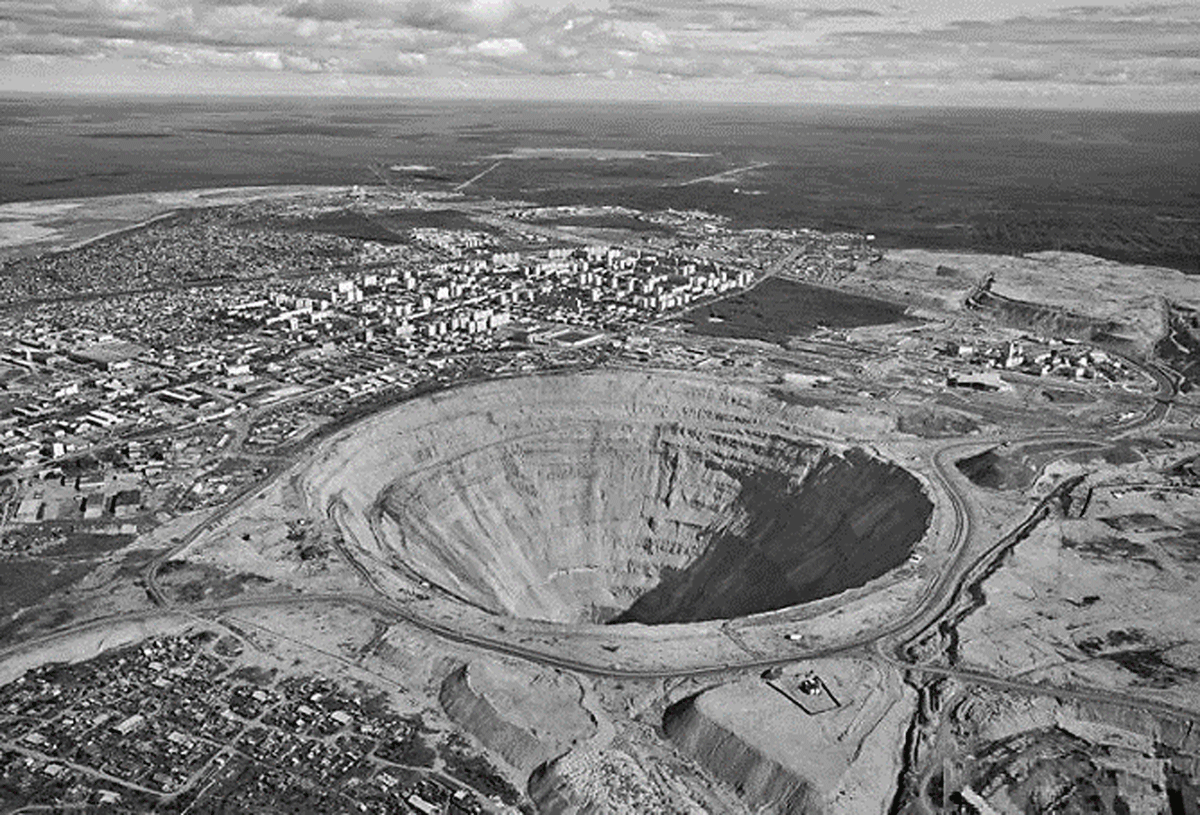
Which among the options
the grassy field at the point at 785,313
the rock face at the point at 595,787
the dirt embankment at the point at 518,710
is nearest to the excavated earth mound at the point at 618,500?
the dirt embankment at the point at 518,710

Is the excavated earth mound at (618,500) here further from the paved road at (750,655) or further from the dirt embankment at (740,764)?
the dirt embankment at (740,764)

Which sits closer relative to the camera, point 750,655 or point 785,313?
point 750,655

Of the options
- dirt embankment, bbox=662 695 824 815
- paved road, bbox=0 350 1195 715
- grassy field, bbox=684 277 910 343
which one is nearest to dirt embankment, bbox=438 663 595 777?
paved road, bbox=0 350 1195 715

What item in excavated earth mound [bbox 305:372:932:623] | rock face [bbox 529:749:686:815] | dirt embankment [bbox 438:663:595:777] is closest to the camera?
rock face [bbox 529:749:686:815]

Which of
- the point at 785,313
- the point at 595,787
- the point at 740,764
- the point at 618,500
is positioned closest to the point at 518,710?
the point at 595,787

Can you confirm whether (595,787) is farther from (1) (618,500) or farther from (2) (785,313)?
(2) (785,313)

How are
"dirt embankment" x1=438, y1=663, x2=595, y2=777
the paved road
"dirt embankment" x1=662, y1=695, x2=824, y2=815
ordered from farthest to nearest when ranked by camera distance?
1. the paved road
2. "dirt embankment" x1=438, y1=663, x2=595, y2=777
3. "dirt embankment" x1=662, y1=695, x2=824, y2=815

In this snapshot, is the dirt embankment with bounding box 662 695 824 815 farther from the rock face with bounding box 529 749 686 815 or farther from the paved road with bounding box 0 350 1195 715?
the paved road with bounding box 0 350 1195 715

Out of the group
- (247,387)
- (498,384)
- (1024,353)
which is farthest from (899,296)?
(247,387)
